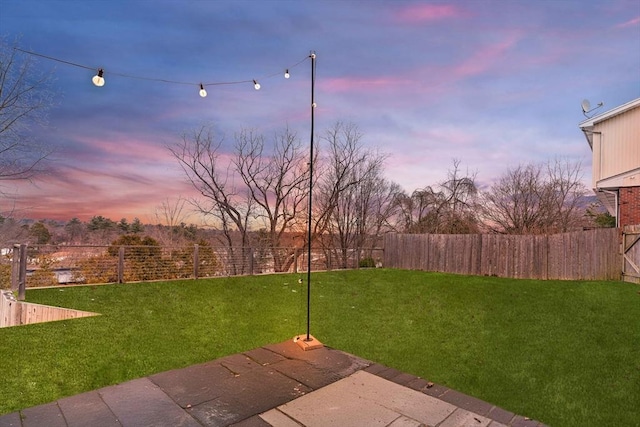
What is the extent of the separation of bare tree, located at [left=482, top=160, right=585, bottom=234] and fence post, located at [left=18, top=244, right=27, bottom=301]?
19.3m

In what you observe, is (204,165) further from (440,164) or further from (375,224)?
(440,164)

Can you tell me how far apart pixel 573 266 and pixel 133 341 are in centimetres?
1063

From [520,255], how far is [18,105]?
14.7 m

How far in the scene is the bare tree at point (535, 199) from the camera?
17969 mm

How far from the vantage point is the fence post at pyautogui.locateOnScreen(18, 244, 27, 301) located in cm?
683

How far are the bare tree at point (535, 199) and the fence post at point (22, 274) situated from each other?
760 inches

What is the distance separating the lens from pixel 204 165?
17.0m

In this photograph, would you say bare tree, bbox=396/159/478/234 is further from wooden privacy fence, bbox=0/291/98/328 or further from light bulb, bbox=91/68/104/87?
light bulb, bbox=91/68/104/87

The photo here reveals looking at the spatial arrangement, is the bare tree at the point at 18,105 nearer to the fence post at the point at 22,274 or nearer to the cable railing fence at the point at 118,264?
the cable railing fence at the point at 118,264

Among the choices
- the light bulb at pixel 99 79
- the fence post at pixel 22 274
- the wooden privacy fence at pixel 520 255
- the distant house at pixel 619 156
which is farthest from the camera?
the distant house at pixel 619 156

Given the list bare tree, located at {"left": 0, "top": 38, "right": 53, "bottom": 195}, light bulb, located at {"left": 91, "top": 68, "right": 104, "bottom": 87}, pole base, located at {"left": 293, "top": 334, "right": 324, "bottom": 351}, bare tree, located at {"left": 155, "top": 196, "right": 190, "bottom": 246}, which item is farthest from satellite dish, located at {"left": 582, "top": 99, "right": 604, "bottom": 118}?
bare tree, located at {"left": 155, "top": 196, "right": 190, "bottom": 246}

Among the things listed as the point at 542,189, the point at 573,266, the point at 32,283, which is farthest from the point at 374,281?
the point at 542,189

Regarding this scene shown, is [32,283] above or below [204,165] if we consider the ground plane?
below

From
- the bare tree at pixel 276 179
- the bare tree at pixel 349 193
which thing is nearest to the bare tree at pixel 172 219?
the bare tree at pixel 276 179
